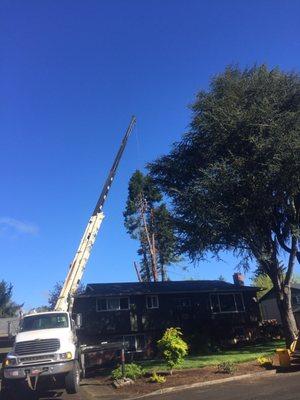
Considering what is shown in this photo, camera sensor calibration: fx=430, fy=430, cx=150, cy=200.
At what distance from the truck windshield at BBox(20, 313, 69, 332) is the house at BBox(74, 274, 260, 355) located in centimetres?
1799

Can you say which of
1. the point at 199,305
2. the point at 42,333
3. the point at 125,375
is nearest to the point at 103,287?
the point at 199,305

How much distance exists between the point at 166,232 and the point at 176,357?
35087mm

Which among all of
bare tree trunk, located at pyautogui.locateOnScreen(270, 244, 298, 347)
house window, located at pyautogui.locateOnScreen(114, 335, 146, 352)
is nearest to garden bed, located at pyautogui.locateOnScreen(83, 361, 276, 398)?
bare tree trunk, located at pyautogui.locateOnScreen(270, 244, 298, 347)

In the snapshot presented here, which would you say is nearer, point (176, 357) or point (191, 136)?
point (176, 357)

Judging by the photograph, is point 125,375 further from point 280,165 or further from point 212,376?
point 280,165

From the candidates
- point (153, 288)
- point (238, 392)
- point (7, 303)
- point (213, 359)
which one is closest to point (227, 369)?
point (238, 392)

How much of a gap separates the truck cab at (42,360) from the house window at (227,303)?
2587cm

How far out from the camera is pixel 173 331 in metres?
18.3

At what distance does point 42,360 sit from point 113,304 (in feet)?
72.3

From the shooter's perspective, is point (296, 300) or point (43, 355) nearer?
point (43, 355)

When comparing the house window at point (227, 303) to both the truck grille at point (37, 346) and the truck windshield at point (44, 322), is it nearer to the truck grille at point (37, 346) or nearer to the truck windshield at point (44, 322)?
the truck windshield at point (44, 322)

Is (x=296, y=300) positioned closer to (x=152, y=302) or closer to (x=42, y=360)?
(x=152, y=302)

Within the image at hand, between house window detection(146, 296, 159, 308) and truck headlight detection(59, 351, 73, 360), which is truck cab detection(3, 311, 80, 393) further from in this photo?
house window detection(146, 296, 159, 308)

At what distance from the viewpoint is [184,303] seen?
A: 125ft
